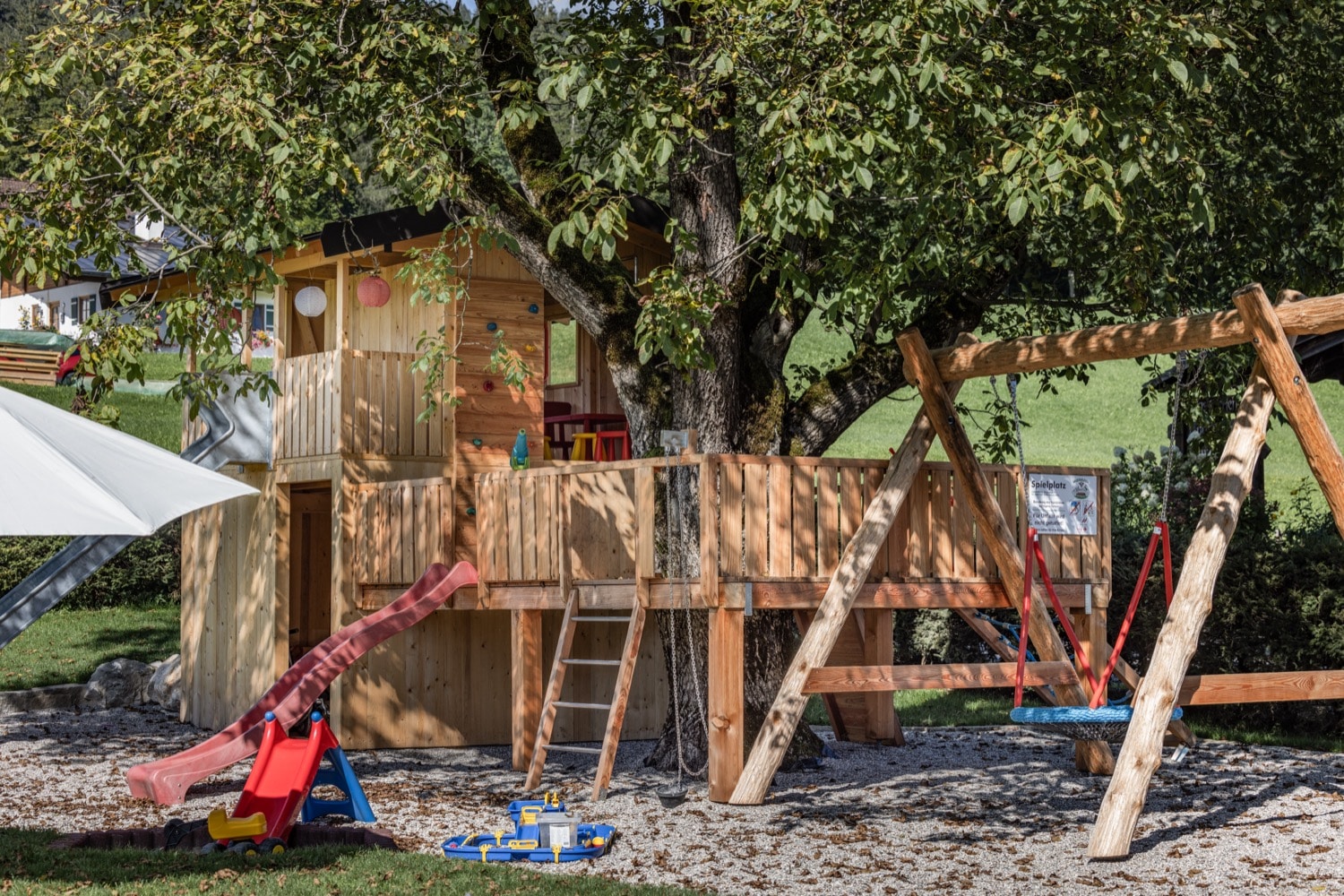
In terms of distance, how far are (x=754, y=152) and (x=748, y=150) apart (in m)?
2.22

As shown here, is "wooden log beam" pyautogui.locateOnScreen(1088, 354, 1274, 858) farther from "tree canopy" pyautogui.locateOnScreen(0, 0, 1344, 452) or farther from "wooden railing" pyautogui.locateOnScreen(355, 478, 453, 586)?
"wooden railing" pyautogui.locateOnScreen(355, 478, 453, 586)

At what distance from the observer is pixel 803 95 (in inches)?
348

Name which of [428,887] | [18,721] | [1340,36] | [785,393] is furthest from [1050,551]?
[18,721]

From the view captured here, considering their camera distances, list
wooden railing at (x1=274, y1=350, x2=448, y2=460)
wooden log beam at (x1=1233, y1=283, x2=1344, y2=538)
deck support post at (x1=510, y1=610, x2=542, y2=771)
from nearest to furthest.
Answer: wooden log beam at (x1=1233, y1=283, x2=1344, y2=538)
deck support post at (x1=510, y1=610, x2=542, y2=771)
wooden railing at (x1=274, y1=350, x2=448, y2=460)

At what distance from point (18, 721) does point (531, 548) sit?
740 centimetres

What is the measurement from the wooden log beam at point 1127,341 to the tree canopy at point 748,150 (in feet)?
2.51

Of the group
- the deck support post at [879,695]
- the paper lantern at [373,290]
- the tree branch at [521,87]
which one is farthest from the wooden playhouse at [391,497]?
the deck support post at [879,695]

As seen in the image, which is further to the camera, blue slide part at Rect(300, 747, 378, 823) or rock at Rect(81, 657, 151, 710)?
rock at Rect(81, 657, 151, 710)

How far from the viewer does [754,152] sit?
11.4 metres

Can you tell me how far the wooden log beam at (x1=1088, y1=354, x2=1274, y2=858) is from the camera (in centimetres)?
862

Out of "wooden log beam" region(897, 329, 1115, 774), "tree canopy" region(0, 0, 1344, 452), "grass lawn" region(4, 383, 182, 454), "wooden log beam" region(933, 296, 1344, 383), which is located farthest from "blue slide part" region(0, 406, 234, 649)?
"grass lawn" region(4, 383, 182, 454)

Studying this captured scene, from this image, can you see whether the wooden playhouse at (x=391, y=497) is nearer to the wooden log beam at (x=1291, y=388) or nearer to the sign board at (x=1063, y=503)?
the sign board at (x=1063, y=503)

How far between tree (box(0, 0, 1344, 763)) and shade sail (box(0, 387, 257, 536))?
357 centimetres

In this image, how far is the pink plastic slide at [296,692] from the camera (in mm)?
9867
